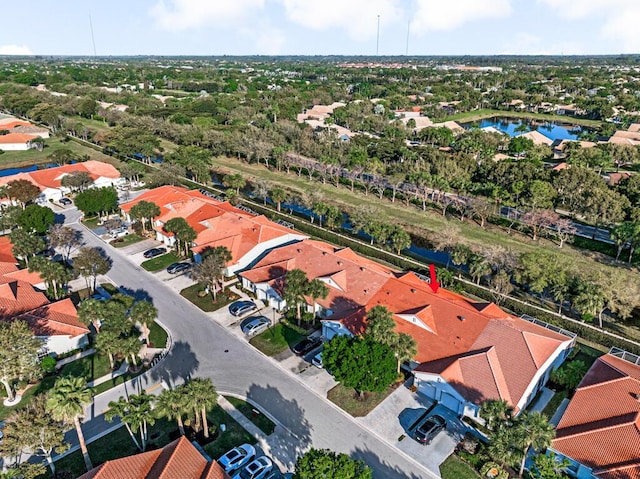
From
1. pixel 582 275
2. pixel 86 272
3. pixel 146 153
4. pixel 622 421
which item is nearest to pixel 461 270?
pixel 582 275

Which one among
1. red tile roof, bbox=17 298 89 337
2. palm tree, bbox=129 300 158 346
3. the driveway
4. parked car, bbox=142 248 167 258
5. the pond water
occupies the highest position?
the pond water

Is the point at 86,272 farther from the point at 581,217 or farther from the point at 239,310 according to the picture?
the point at 581,217

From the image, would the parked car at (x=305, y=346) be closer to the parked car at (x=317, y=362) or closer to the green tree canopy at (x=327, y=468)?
the parked car at (x=317, y=362)

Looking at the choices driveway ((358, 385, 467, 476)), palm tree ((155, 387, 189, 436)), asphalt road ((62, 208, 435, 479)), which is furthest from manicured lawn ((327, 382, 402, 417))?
palm tree ((155, 387, 189, 436))

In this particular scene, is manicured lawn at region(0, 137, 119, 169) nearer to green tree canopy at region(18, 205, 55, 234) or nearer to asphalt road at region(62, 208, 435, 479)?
green tree canopy at region(18, 205, 55, 234)

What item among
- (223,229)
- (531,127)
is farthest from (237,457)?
(531,127)

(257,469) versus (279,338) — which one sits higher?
(279,338)

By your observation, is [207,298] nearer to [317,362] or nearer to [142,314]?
[142,314]
